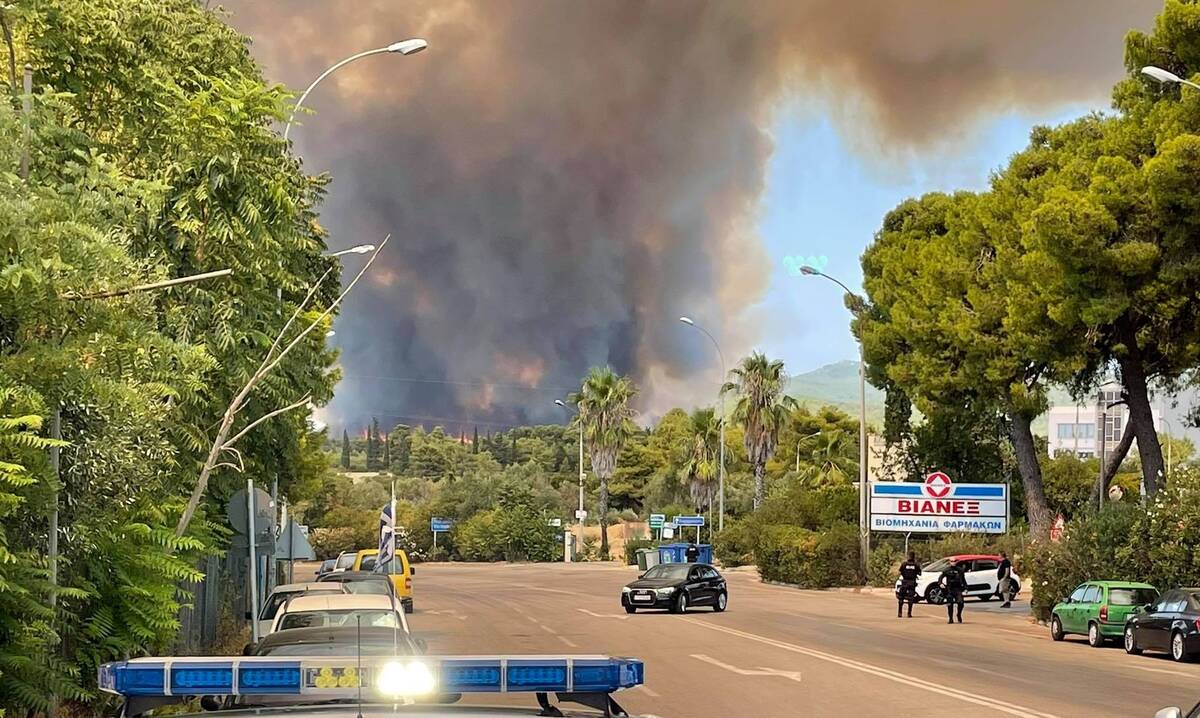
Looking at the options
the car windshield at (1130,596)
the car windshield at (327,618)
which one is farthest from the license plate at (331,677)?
the car windshield at (1130,596)

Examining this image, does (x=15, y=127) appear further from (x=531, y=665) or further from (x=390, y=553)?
(x=390, y=553)

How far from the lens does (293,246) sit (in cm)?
1705

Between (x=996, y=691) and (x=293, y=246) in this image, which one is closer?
(x=293, y=246)

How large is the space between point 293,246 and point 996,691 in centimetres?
1074

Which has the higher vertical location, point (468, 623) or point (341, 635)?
point (341, 635)

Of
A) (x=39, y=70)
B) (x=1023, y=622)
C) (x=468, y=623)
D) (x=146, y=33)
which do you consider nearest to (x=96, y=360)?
(x=39, y=70)

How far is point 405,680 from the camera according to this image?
3.82m

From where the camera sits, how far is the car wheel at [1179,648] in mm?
26797

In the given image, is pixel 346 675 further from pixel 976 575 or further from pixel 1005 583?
pixel 976 575

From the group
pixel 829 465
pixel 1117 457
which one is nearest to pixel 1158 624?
pixel 1117 457

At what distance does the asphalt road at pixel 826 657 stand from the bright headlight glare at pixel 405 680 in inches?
485

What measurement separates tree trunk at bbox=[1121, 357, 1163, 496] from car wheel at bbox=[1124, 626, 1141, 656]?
14.9 meters

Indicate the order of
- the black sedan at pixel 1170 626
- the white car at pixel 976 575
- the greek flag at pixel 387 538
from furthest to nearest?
the white car at pixel 976 575 → the greek flag at pixel 387 538 → the black sedan at pixel 1170 626

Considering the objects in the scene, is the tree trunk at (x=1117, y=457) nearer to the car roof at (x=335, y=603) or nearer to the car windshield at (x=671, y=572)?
the car windshield at (x=671, y=572)
